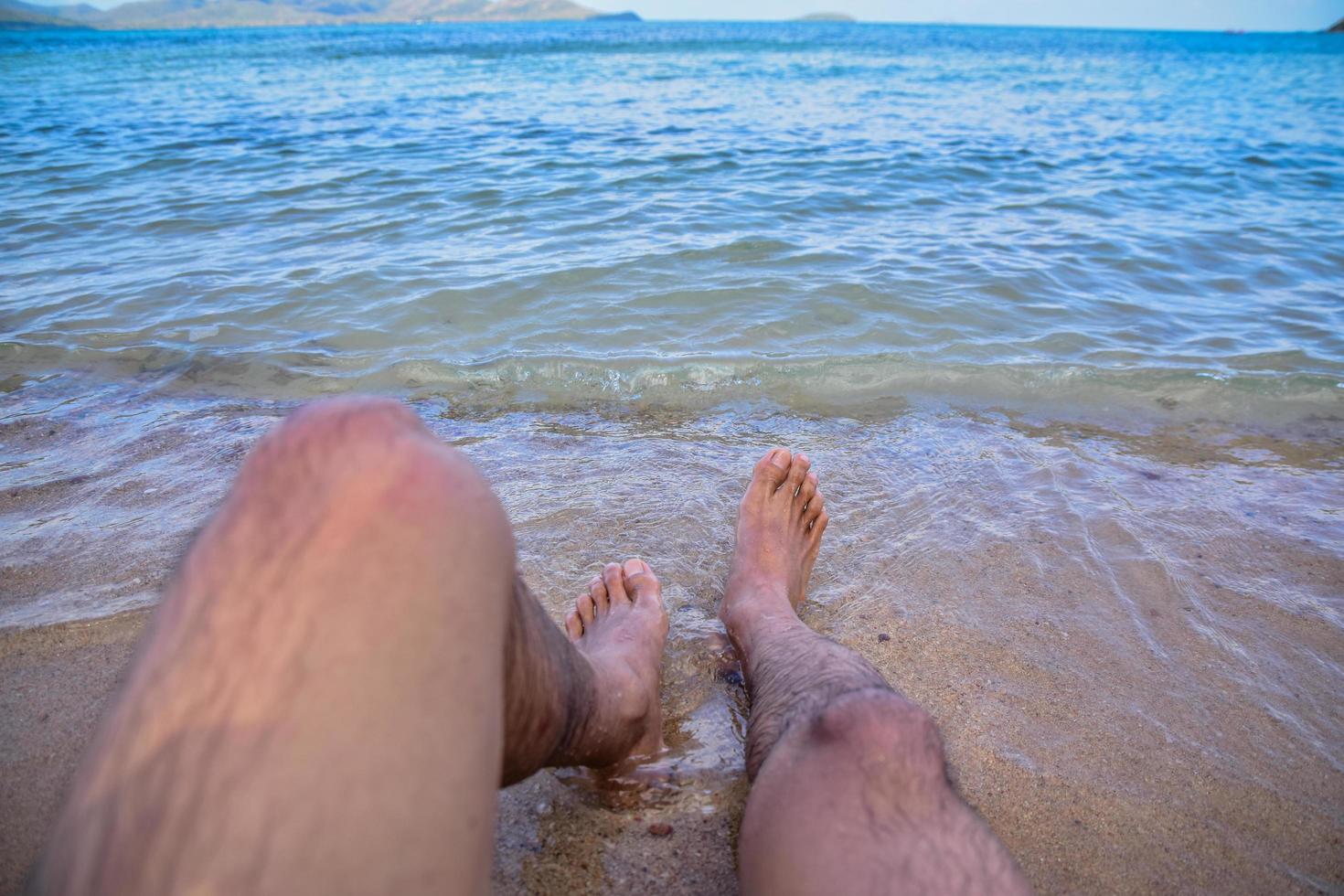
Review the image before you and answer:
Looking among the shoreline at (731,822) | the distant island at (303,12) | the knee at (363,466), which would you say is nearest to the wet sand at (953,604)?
the shoreline at (731,822)

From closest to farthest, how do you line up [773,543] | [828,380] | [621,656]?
1. [621,656]
2. [773,543]
3. [828,380]

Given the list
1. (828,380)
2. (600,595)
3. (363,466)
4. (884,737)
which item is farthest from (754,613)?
(828,380)

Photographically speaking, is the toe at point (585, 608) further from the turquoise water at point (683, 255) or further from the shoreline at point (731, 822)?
the turquoise water at point (683, 255)

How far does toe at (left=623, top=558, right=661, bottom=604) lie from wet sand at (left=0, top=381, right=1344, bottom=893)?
0.39 feet

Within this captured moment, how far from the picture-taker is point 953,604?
6.93 feet

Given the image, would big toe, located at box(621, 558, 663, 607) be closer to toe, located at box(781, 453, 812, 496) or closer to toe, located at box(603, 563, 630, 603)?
toe, located at box(603, 563, 630, 603)

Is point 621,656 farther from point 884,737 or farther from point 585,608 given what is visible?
point 884,737

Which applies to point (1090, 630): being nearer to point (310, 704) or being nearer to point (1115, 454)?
point (1115, 454)

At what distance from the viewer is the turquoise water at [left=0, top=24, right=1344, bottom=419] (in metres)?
3.70

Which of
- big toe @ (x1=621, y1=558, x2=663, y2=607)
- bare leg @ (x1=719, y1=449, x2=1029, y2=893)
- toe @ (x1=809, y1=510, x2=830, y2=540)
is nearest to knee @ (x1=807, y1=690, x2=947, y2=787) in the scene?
bare leg @ (x1=719, y1=449, x2=1029, y2=893)

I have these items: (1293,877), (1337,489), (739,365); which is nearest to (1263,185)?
(1337,489)

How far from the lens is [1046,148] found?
945 centimetres

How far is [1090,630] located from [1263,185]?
8.07m

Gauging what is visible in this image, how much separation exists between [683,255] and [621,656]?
3844mm
